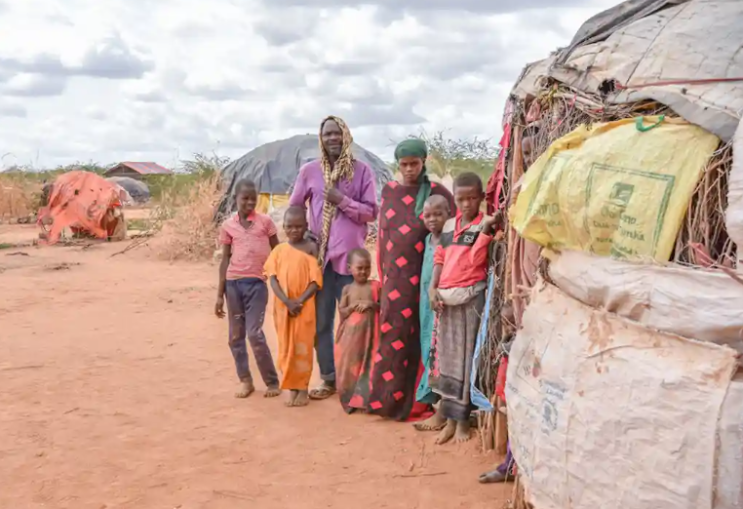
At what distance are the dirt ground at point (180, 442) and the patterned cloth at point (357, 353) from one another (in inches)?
7.5

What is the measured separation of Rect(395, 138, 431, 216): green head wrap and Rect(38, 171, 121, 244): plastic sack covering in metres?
13.8

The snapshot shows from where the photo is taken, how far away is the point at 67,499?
12.3 ft

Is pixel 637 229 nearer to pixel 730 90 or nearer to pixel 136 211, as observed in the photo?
pixel 730 90

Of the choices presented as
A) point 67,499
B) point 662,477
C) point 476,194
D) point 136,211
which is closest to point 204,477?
point 67,499

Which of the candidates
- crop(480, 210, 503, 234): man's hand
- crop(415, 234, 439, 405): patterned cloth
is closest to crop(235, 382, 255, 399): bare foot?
crop(415, 234, 439, 405): patterned cloth

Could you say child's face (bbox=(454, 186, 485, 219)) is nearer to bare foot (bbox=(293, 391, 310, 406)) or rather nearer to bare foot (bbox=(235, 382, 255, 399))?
bare foot (bbox=(293, 391, 310, 406))

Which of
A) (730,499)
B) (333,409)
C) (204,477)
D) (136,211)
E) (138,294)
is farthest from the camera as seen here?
(136,211)

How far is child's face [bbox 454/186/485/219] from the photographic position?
4086 millimetres

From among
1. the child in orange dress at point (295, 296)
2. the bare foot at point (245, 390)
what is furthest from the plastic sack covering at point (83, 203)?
the child in orange dress at point (295, 296)

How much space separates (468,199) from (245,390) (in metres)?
2.26

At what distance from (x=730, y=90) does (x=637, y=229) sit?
1.64ft

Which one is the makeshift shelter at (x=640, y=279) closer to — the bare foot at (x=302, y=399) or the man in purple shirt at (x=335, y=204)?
the man in purple shirt at (x=335, y=204)

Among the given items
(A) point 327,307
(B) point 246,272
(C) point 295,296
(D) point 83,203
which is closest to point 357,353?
(A) point 327,307

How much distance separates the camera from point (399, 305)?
464 cm
